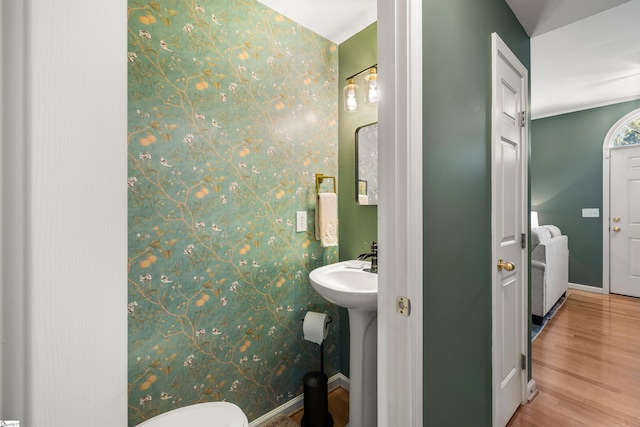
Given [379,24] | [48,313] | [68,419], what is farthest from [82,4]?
[379,24]

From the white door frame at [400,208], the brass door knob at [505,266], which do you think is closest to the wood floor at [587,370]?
the brass door knob at [505,266]

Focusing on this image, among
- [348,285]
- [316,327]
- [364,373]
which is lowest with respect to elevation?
[364,373]

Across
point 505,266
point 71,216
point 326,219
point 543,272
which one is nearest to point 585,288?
point 543,272

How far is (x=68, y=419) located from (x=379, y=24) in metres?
1.18

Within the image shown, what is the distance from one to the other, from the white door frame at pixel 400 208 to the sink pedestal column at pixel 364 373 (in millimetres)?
591

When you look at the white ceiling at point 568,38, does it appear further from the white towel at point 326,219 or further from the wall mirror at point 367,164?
the white towel at point 326,219

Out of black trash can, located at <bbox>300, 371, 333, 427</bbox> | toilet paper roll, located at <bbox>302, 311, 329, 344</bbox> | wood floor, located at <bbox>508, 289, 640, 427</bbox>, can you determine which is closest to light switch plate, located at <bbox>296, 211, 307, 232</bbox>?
toilet paper roll, located at <bbox>302, 311, 329, 344</bbox>

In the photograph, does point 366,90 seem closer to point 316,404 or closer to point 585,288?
point 316,404

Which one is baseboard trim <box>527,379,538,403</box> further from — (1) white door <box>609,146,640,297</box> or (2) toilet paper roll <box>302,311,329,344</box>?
(1) white door <box>609,146,640,297</box>

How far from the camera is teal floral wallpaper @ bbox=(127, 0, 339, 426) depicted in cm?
124

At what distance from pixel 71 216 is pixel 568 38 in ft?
11.6

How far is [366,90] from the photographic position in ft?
6.11

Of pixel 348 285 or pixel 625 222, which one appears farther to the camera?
pixel 625 222

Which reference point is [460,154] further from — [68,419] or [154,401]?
[154,401]
